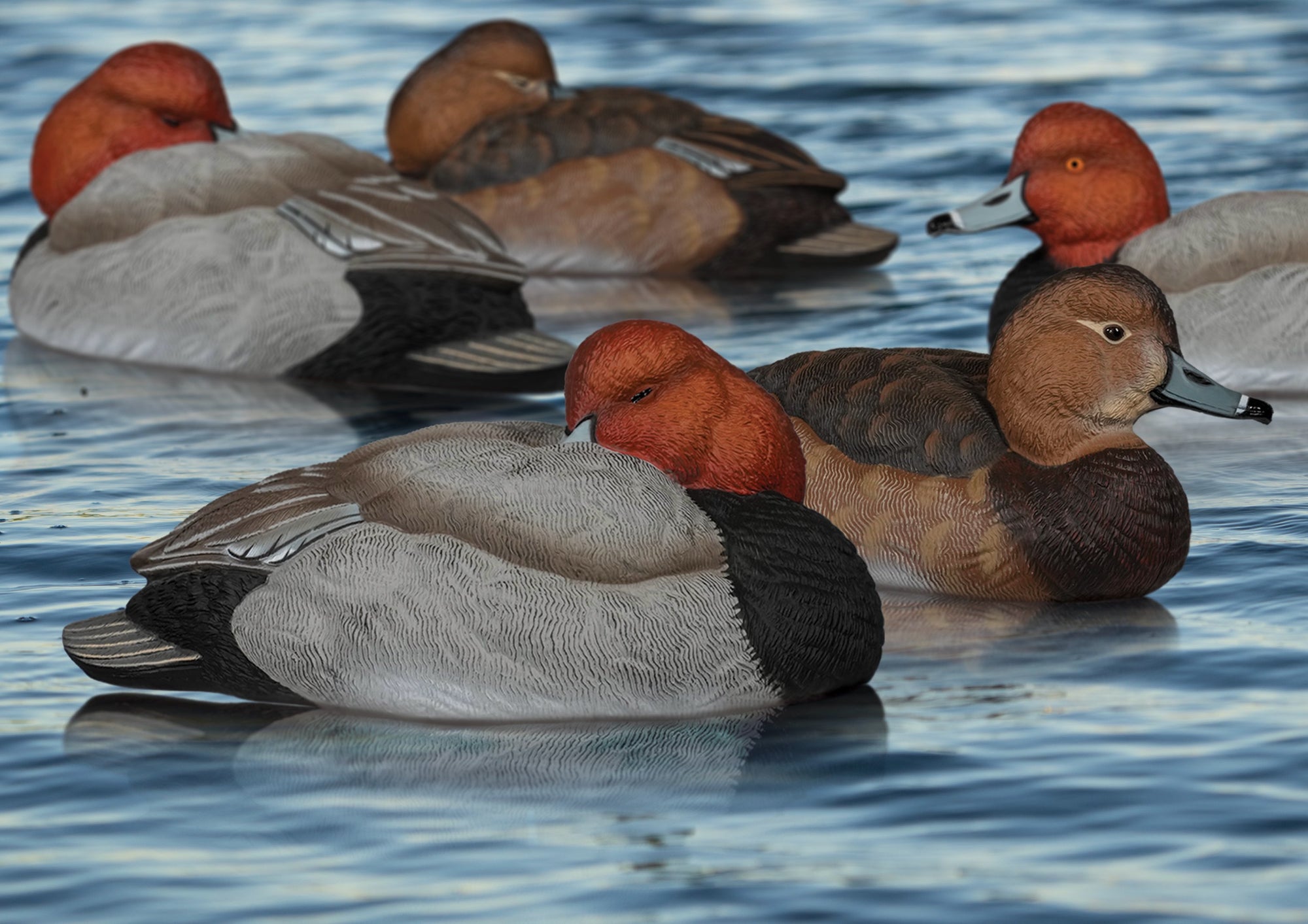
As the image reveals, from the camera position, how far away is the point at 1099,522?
7625 mm

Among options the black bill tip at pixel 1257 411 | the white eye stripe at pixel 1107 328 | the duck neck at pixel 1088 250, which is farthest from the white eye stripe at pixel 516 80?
the black bill tip at pixel 1257 411

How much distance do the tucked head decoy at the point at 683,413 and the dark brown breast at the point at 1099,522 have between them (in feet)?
3.71

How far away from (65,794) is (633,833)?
4.87 feet

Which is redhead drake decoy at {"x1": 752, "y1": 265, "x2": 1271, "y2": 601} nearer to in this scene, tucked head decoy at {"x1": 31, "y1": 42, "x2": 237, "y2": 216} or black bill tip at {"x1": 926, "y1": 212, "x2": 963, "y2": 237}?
black bill tip at {"x1": 926, "y1": 212, "x2": 963, "y2": 237}

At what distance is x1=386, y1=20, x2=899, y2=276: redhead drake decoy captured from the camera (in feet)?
43.2

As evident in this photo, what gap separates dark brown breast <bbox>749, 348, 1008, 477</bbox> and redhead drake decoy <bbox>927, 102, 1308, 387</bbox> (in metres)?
2.23

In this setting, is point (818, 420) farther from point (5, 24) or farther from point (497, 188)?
point (5, 24)

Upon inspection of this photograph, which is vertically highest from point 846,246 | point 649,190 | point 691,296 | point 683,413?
point 683,413

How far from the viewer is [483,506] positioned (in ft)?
21.0

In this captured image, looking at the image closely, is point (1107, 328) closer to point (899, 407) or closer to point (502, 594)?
point (899, 407)

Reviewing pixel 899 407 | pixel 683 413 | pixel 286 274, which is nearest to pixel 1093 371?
pixel 899 407

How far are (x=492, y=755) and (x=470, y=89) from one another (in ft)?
25.3

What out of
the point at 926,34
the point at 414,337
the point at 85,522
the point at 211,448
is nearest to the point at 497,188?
the point at 414,337

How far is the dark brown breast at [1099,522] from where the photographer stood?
25.0 ft
